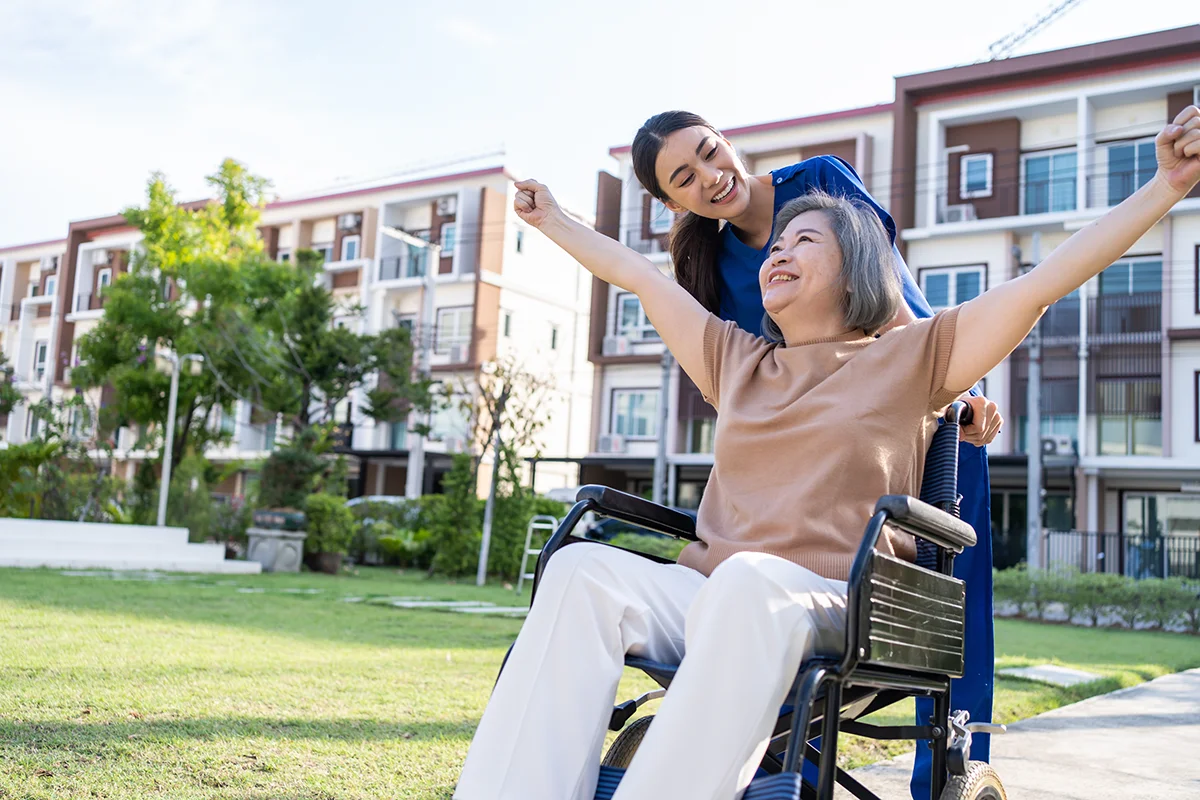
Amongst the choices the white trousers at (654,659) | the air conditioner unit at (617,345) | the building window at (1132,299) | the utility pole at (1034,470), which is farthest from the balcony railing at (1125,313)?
the white trousers at (654,659)

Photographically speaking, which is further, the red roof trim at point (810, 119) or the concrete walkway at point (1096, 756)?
the red roof trim at point (810, 119)

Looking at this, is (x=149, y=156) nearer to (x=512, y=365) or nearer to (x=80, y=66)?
(x=80, y=66)

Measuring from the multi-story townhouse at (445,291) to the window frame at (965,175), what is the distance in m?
11.3

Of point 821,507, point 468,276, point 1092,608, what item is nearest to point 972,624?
point 821,507

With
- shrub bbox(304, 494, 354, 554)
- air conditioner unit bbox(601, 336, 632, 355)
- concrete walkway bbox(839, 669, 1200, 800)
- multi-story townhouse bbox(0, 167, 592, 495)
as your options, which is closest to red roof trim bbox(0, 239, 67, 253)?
multi-story townhouse bbox(0, 167, 592, 495)

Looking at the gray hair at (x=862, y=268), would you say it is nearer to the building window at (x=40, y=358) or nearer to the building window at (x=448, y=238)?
the building window at (x=448, y=238)

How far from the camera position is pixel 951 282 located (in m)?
23.9

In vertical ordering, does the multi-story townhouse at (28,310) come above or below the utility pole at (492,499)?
above

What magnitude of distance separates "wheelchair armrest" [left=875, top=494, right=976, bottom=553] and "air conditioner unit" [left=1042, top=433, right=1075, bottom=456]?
21.0m

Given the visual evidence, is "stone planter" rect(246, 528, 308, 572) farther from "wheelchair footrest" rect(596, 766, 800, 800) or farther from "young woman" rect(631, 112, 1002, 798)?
"wheelchair footrest" rect(596, 766, 800, 800)

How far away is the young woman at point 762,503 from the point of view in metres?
1.54

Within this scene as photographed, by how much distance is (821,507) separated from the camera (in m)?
1.89

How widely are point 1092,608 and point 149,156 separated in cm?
2035

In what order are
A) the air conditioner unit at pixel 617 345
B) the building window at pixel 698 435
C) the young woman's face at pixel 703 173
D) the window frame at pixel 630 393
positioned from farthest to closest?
the air conditioner unit at pixel 617 345 < the window frame at pixel 630 393 < the building window at pixel 698 435 < the young woman's face at pixel 703 173
